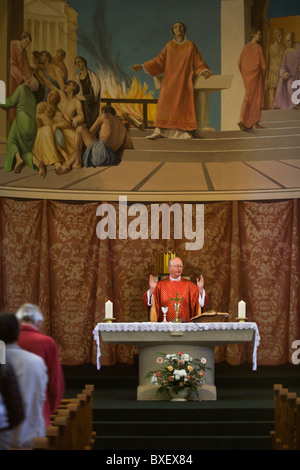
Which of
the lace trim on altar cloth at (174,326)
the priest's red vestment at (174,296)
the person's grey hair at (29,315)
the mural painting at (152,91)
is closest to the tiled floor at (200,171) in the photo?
the mural painting at (152,91)

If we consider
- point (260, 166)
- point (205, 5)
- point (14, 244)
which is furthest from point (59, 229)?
point (205, 5)

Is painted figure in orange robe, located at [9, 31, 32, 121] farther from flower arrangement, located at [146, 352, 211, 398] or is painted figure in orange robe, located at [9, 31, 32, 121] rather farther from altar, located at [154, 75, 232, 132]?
flower arrangement, located at [146, 352, 211, 398]

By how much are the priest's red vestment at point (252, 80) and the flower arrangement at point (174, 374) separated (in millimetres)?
4673

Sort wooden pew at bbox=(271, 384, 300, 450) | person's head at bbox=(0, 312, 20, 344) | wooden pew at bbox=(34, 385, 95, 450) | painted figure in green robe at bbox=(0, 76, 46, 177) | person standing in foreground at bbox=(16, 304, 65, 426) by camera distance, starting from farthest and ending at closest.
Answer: painted figure in green robe at bbox=(0, 76, 46, 177) < wooden pew at bbox=(271, 384, 300, 450) < person standing in foreground at bbox=(16, 304, 65, 426) < wooden pew at bbox=(34, 385, 95, 450) < person's head at bbox=(0, 312, 20, 344)

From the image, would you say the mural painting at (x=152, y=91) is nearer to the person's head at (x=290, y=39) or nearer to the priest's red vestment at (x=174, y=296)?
the person's head at (x=290, y=39)

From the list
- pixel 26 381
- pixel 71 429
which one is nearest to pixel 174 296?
pixel 71 429

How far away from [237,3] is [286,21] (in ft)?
2.67

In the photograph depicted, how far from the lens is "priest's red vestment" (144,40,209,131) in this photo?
1229cm

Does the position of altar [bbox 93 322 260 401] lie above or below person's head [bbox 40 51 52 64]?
below

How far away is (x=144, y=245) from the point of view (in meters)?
11.9

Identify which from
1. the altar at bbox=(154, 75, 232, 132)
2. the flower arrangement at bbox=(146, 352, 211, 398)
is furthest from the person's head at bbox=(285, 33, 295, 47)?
the flower arrangement at bbox=(146, 352, 211, 398)

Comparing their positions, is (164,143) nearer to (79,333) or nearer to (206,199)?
(206,199)

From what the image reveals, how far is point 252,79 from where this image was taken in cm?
1235

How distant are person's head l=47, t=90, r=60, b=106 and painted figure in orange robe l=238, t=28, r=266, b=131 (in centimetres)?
282
